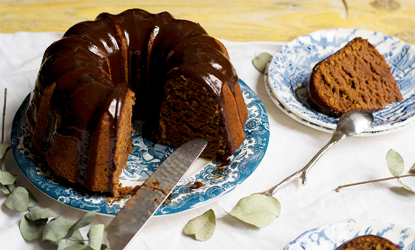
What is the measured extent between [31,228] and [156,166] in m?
0.70

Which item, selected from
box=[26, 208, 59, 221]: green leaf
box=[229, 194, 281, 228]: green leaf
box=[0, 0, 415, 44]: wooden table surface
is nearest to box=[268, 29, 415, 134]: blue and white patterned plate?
Answer: box=[0, 0, 415, 44]: wooden table surface

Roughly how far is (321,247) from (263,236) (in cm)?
28

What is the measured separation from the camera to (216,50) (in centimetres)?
229

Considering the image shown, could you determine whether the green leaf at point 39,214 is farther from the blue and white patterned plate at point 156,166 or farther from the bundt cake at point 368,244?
the bundt cake at point 368,244

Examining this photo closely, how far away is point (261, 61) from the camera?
311cm

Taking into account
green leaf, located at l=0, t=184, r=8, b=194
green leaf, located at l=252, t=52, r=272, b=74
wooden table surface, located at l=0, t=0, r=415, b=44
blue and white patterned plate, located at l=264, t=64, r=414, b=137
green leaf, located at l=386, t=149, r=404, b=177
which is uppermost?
wooden table surface, located at l=0, t=0, r=415, b=44

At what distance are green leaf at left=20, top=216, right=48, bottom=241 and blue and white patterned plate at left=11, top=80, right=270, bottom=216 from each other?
0.45 feet

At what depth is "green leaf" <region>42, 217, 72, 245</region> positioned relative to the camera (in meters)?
1.76

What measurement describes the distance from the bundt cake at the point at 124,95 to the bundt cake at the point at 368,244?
78cm

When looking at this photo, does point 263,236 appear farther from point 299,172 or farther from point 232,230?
point 299,172

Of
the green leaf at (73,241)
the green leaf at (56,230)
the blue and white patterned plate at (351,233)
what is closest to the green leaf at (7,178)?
the green leaf at (56,230)

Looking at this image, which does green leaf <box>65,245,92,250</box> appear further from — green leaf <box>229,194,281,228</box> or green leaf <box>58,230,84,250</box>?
green leaf <box>229,194,281,228</box>

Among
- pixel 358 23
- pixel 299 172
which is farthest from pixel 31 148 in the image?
pixel 358 23

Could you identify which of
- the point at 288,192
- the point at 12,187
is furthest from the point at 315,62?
the point at 12,187
